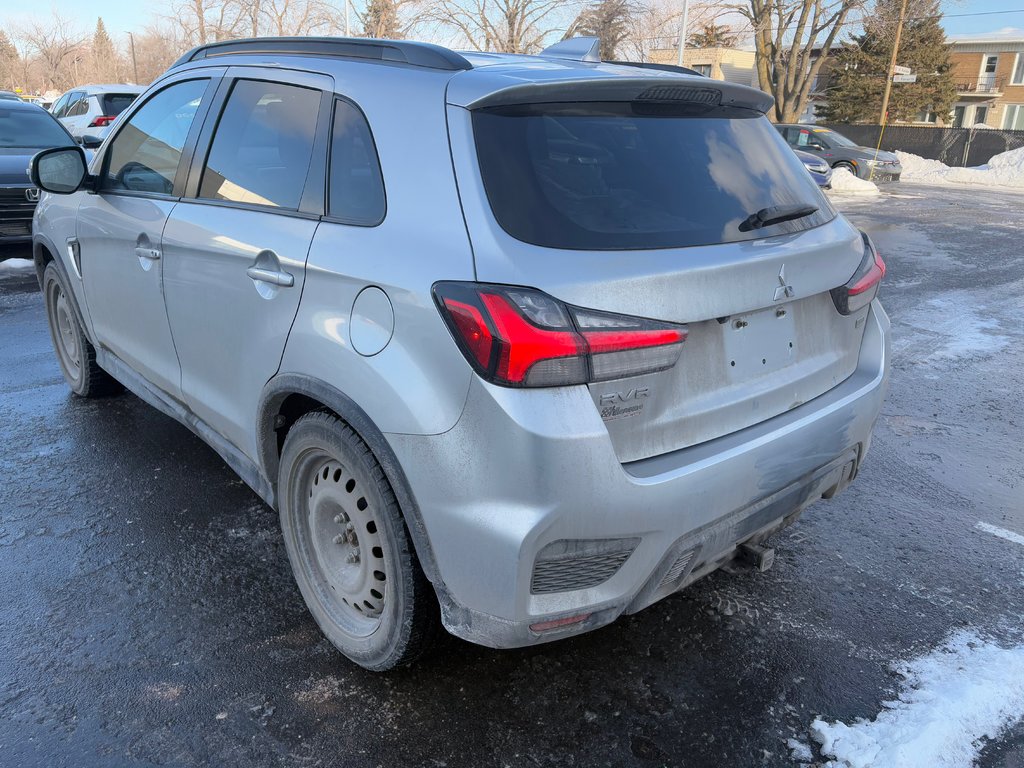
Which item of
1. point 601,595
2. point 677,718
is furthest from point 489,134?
point 677,718

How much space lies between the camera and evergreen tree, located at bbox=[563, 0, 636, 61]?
35188 mm

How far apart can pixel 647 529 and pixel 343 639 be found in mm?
1138

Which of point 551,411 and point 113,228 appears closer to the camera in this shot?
point 551,411

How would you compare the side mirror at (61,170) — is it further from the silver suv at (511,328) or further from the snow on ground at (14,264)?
the snow on ground at (14,264)

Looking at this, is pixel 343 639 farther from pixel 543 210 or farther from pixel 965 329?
pixel 965 329

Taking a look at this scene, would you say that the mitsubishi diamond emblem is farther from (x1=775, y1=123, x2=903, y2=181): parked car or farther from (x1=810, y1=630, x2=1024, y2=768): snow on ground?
(x1=775, y1=123, x2=903, y2=181): parked car

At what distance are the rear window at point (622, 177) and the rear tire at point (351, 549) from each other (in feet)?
2.75

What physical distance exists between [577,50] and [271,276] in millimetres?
1464

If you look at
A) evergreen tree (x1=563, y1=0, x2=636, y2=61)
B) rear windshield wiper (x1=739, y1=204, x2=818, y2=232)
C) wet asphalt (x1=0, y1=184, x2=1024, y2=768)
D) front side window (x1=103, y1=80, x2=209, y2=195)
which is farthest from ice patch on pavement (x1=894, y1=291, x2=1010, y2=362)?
evergreen tree (x1=563, y1=0, x2=636, y2=61)

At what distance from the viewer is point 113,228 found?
3695 millimetres

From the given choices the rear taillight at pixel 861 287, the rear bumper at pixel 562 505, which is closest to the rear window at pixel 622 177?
the rear taillight at pixel 861 287

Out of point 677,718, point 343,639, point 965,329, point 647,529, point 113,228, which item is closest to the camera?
point 647,529

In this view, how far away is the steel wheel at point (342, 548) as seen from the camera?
2488 millimetres

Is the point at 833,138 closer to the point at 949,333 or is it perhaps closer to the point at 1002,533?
the point at 949,333
